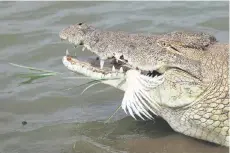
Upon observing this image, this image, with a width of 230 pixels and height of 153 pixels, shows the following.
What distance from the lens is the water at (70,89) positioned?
14.0 feet

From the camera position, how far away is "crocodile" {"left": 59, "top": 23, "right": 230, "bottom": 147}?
4023 mm

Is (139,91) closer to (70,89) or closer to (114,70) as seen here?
(114,70)

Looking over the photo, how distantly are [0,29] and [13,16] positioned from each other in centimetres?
54

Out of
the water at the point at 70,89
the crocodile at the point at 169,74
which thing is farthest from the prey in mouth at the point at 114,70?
the water at the point at 70,89

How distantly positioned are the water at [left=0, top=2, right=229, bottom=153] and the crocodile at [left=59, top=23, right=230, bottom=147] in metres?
0.26

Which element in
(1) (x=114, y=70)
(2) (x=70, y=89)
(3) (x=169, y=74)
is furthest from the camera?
(2) (x=70, y=89)

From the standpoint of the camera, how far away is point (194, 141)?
421 centimetres

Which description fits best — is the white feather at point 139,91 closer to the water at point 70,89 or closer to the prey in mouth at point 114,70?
the prey in mouth at point 114,70

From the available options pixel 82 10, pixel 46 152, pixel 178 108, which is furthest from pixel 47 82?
pixel 82 10

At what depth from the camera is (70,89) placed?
5449mm

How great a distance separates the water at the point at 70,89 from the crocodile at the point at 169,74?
0.26 metres

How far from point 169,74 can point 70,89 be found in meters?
1.69

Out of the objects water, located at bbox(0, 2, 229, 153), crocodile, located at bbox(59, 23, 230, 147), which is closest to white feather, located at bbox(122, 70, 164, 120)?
crocodile, located at bbox(59, 23, 230, 147)

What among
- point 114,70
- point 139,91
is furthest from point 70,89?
point 139,91
